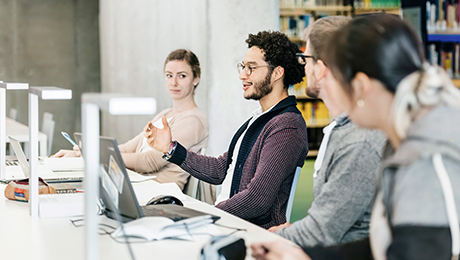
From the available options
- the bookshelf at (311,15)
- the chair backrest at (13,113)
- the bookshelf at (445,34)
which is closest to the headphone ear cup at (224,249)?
the bookshelf at (445,34)

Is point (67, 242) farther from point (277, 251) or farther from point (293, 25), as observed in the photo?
point (293, 25)

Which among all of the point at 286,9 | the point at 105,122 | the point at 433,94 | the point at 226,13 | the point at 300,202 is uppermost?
the point at 286,9

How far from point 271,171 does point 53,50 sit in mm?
5847

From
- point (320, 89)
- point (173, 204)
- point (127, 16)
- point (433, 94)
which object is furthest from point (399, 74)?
point (127, 16)

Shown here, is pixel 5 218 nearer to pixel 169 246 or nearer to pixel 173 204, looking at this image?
pixel 173 204

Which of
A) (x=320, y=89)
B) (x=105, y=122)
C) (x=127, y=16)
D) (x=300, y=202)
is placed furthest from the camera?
(x=105, y=122)

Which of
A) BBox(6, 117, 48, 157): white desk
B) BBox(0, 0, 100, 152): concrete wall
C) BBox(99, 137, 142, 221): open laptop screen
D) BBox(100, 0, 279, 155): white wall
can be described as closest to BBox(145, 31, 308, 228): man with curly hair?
BBox(99, 137, 142, 221): open laptop screen

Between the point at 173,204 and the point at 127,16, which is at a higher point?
the point at 127,16

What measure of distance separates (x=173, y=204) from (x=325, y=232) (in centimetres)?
60

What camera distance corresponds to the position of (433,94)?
0.82m

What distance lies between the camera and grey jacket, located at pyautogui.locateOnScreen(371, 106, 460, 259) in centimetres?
78

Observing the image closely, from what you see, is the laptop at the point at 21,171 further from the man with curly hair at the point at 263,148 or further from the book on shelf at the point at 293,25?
the book on shelf at the point at 293,25

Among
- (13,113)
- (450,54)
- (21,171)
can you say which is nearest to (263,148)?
(21,171)

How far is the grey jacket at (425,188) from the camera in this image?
0.78m
